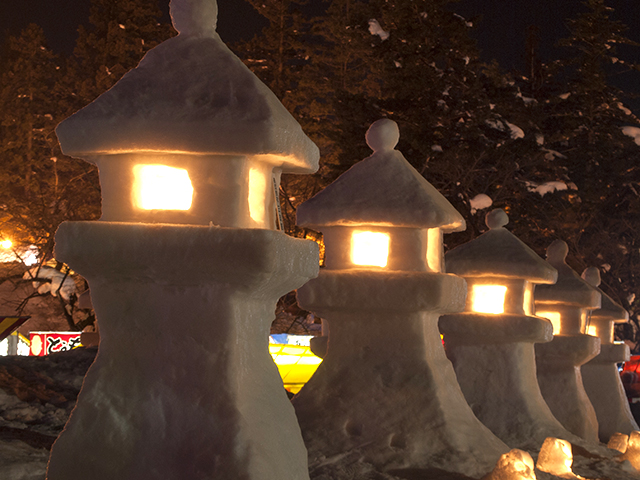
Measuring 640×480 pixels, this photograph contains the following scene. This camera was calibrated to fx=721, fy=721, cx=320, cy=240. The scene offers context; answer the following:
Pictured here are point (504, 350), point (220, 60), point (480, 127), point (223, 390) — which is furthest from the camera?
point (480, 127)

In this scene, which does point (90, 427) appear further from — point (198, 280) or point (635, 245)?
point (635, 245)

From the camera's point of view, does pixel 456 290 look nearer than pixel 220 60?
No

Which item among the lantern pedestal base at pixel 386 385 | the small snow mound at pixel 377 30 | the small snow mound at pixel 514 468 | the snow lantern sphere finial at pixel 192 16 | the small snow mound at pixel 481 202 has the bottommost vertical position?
the small snow mound at pixel 514 468

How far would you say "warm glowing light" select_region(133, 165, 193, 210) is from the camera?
4.48 metres

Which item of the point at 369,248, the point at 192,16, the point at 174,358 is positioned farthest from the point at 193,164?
the point at 369,248

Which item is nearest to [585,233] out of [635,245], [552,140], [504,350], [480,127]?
[635,245]

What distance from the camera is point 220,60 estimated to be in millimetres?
4586

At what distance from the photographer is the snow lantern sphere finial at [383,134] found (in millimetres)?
7266

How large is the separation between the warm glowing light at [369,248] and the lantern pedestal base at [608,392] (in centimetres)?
730


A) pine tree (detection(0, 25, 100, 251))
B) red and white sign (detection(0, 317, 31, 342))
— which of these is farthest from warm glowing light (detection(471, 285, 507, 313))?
pine tree (detection(0, 25, 100, 251))

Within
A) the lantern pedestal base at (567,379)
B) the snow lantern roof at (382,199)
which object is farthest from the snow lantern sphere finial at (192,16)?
the lantern pedestal base at (567,379)

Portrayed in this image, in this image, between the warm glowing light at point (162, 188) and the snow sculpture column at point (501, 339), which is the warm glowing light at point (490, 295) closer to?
the snow sculpture column at point (501, 339)

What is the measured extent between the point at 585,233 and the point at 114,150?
61.3ft

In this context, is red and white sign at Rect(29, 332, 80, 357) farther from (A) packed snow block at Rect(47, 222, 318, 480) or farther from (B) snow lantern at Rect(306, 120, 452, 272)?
(A) packed snow block at Rect(47, 222, 318, 480)
